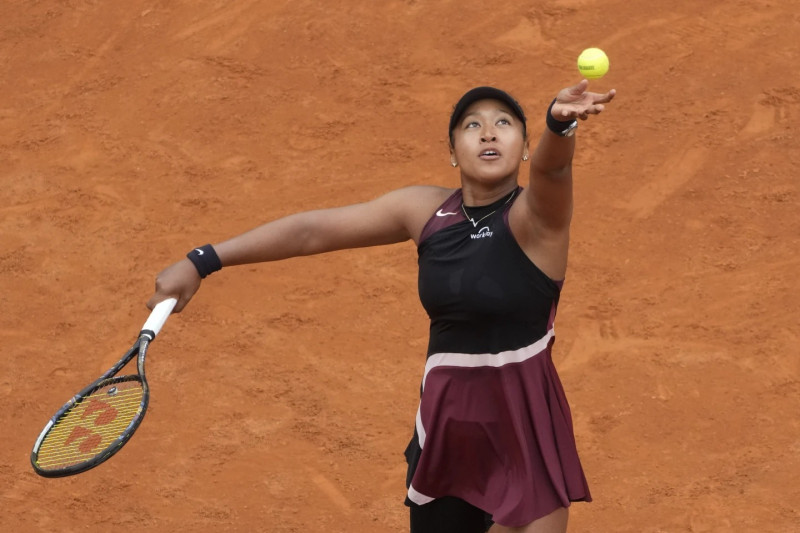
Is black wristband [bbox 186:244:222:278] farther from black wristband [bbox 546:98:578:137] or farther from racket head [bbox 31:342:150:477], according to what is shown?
black wristband [bbox 546:98:578:137]

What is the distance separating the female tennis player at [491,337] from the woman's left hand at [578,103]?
28 cm

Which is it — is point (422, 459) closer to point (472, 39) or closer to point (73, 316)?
point (73, 316)

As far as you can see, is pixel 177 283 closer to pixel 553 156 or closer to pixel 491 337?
pixel 491 337

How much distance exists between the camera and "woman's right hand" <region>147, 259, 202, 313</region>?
4.61 meters

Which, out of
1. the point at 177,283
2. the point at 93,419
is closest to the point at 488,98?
the point at 177,283

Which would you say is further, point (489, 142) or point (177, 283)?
point (177, 283)

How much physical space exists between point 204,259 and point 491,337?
1130 millimetres

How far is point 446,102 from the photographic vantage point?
396 inches

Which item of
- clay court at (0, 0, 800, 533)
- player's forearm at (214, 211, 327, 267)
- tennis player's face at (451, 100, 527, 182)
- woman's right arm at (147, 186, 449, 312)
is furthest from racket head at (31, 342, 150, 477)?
clay court at (0, 0, 800, 533)

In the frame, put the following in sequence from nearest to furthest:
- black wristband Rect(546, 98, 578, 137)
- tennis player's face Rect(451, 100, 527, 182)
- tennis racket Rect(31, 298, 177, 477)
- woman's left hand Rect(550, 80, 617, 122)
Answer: woman's left hand Rect(550, 80, 617, 122), black wristband Rect(546, 98, 578, 137), tennis player's face Rect(451, 100, 527, 182), tennis racket Rect(31, 298, 177, 477)

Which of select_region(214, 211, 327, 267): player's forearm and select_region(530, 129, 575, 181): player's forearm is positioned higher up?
select_region(530, 129, 575, 181): player's forearm

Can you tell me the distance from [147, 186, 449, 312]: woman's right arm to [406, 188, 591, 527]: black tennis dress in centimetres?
23

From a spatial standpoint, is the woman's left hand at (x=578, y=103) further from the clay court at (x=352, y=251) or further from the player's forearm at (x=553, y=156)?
the clay court at (x=352, y=251)

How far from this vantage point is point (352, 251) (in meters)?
9.01
